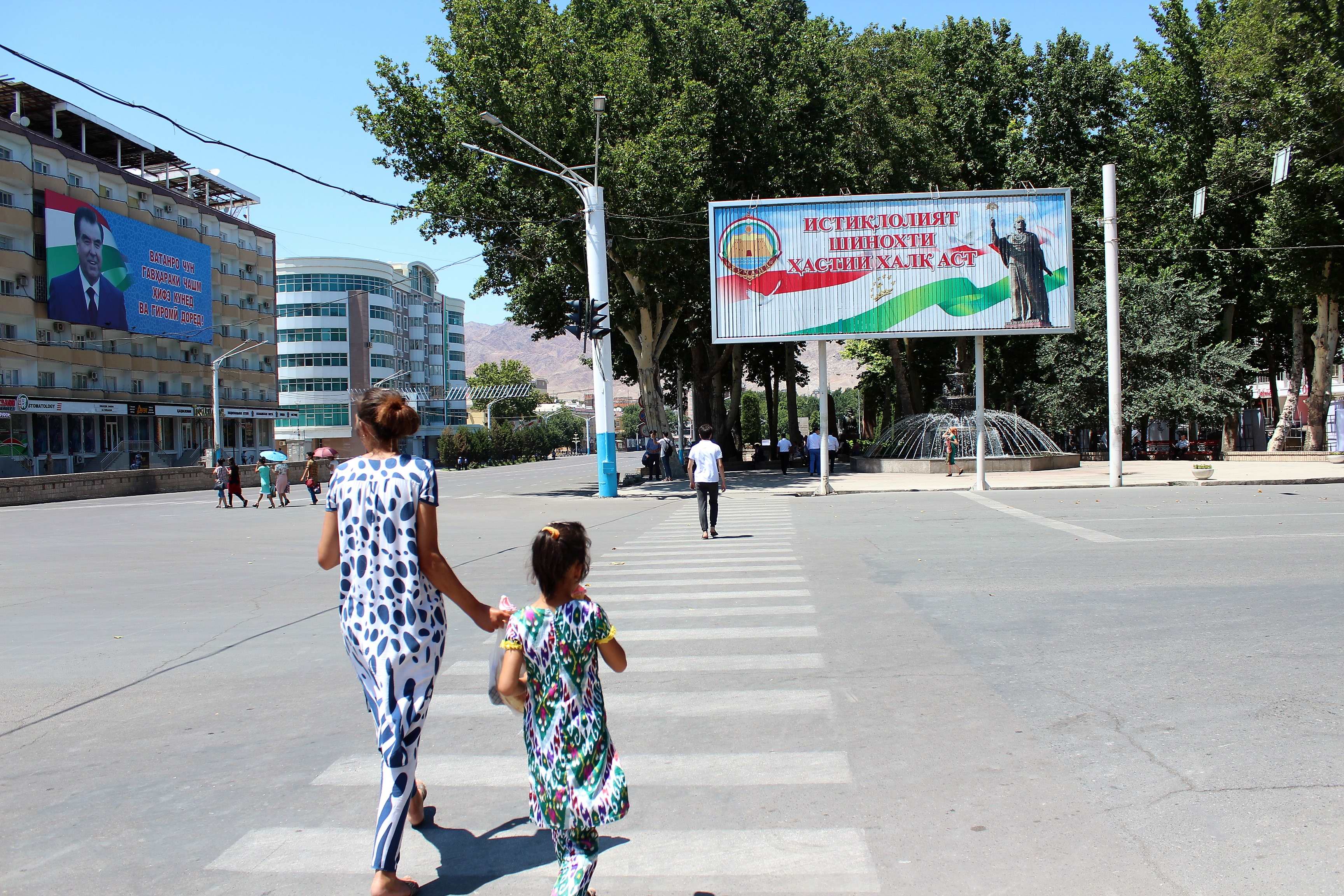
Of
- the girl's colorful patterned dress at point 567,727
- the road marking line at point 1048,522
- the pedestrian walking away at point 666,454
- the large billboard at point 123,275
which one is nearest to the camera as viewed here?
the girl's colorful patterned dress at point 567,727

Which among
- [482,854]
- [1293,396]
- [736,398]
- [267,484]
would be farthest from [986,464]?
[482,854]

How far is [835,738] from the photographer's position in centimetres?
517

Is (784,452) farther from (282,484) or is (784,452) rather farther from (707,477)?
(707,477)

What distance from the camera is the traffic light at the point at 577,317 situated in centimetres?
2786

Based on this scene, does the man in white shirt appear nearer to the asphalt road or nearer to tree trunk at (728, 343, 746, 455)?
tree trunk at (728, 343, 746, 455)

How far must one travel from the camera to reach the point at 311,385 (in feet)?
283

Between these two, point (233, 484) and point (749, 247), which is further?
point (233, 484)

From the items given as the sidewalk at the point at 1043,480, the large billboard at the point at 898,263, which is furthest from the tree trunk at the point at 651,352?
the large billboard at the point at 898,263

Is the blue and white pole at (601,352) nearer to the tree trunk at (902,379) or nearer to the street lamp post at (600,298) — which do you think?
the street lamp post at (600,298)

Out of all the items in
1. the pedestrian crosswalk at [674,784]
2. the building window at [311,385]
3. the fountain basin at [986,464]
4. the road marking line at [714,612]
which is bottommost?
the pedestrian crosswalk at [674,784]

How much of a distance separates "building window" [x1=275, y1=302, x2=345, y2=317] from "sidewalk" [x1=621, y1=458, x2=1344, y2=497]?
5816cm

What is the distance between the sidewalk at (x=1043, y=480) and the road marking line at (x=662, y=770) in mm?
21080

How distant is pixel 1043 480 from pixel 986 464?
186 inches

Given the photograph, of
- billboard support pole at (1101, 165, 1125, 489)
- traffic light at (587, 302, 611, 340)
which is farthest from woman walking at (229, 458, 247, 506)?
billboard support pole at (1101, 165, 1125, 489)
